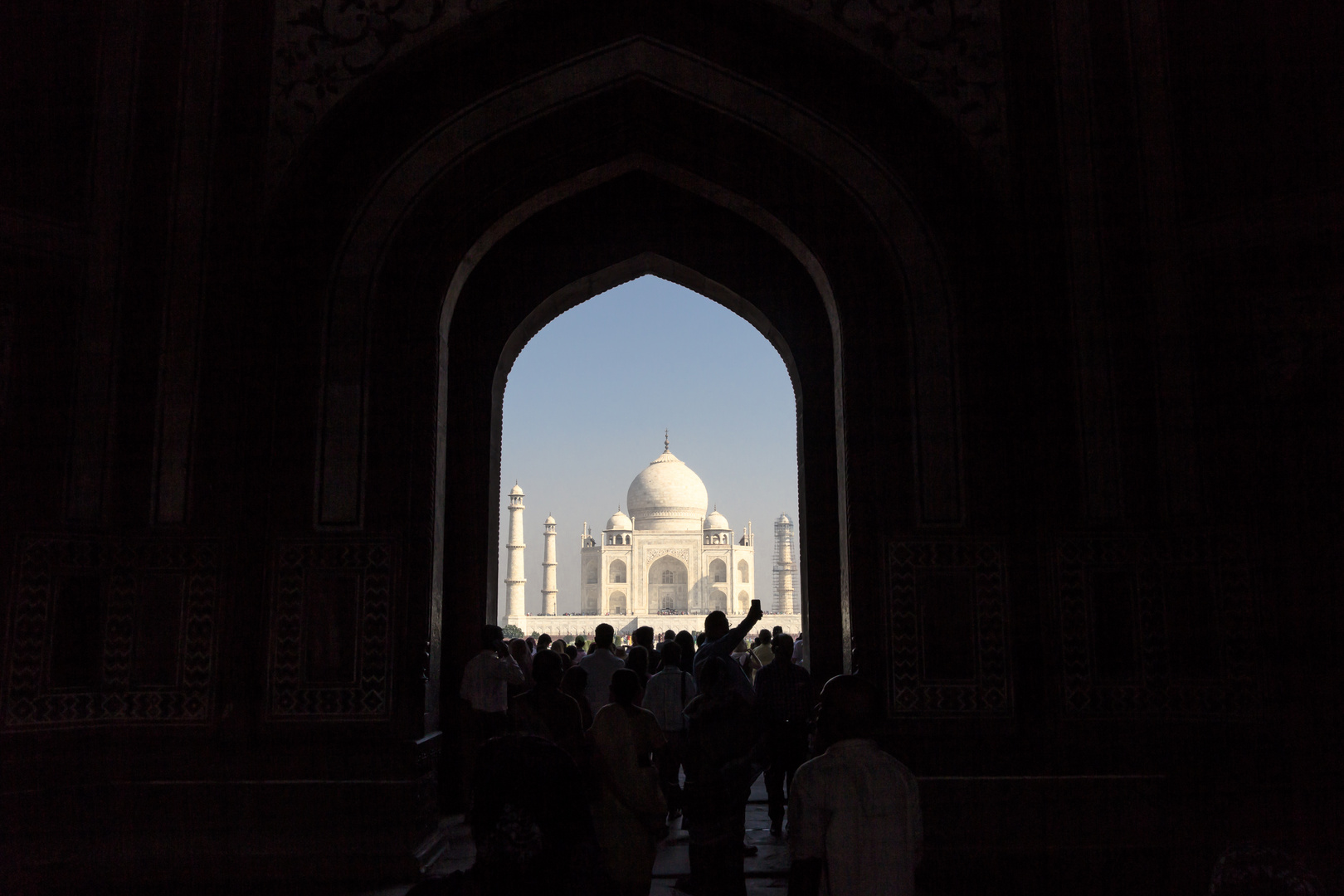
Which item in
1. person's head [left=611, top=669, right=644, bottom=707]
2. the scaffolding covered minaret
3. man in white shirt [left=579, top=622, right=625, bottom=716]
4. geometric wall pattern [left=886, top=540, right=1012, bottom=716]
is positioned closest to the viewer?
person's head [left=611, top=669, right=644, bottom=707]

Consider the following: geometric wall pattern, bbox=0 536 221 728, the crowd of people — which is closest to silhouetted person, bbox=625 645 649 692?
the crowd of people

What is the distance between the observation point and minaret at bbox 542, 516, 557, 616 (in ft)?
177

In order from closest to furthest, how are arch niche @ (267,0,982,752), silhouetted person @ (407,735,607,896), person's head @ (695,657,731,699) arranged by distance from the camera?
silhouetted person @ (407,735,607,896) < person's head @ (695,657,731,699) < arch niche @ (267,0,982,752)

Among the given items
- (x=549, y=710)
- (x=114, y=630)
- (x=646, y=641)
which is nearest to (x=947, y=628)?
(x=549, y=710)

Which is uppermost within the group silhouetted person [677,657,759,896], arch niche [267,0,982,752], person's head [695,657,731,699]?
arch niche [267,0,982,752]

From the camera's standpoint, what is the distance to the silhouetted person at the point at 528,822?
2.02 meters

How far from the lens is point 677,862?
4.96 meters

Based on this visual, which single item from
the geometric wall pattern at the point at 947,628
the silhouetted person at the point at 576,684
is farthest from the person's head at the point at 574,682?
the geometric wall pattern at the point at 947,628

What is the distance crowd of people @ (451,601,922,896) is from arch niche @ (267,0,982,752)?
1.99 ft

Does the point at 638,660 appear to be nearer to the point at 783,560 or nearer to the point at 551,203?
the point at 551,203

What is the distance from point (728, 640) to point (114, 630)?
264 cm

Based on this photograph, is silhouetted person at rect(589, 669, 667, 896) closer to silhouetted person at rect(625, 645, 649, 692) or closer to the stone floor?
the stone floor

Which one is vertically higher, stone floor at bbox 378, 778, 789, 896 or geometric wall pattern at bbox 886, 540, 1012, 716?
geometric wall pattern at bbox 886, 540, 1012, 716

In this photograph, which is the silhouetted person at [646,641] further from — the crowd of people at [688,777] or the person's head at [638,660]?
the crowd of people at [688,777]
